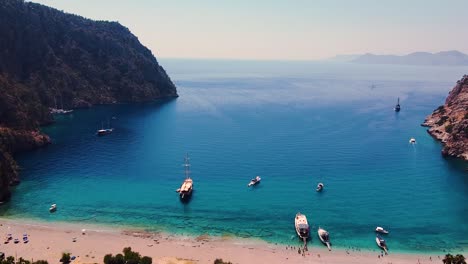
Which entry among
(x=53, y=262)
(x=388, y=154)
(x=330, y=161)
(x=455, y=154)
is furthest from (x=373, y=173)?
(x=53, y=262)

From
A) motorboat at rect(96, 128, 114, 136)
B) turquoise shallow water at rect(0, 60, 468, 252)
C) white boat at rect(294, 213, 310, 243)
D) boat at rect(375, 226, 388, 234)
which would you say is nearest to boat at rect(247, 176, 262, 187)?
turquoise shallow water at rect(0, 60, 468, 252)

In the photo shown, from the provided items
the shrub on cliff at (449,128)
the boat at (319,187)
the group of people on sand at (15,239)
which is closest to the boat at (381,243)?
the boat at (319,187)

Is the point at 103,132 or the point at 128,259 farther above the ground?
the point at 103,132

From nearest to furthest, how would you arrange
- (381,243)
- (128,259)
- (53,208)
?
(128,259) → (381,243) → (53,208)

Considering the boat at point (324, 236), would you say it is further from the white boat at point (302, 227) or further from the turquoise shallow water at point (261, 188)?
the white boat at point (302, 227)

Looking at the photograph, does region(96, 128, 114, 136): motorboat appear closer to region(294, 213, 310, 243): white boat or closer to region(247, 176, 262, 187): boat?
region(247, 176, 262, 187): boat

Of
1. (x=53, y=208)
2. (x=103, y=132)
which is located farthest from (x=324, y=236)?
(x=103, y=132)

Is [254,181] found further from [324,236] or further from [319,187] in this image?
[324,236]
